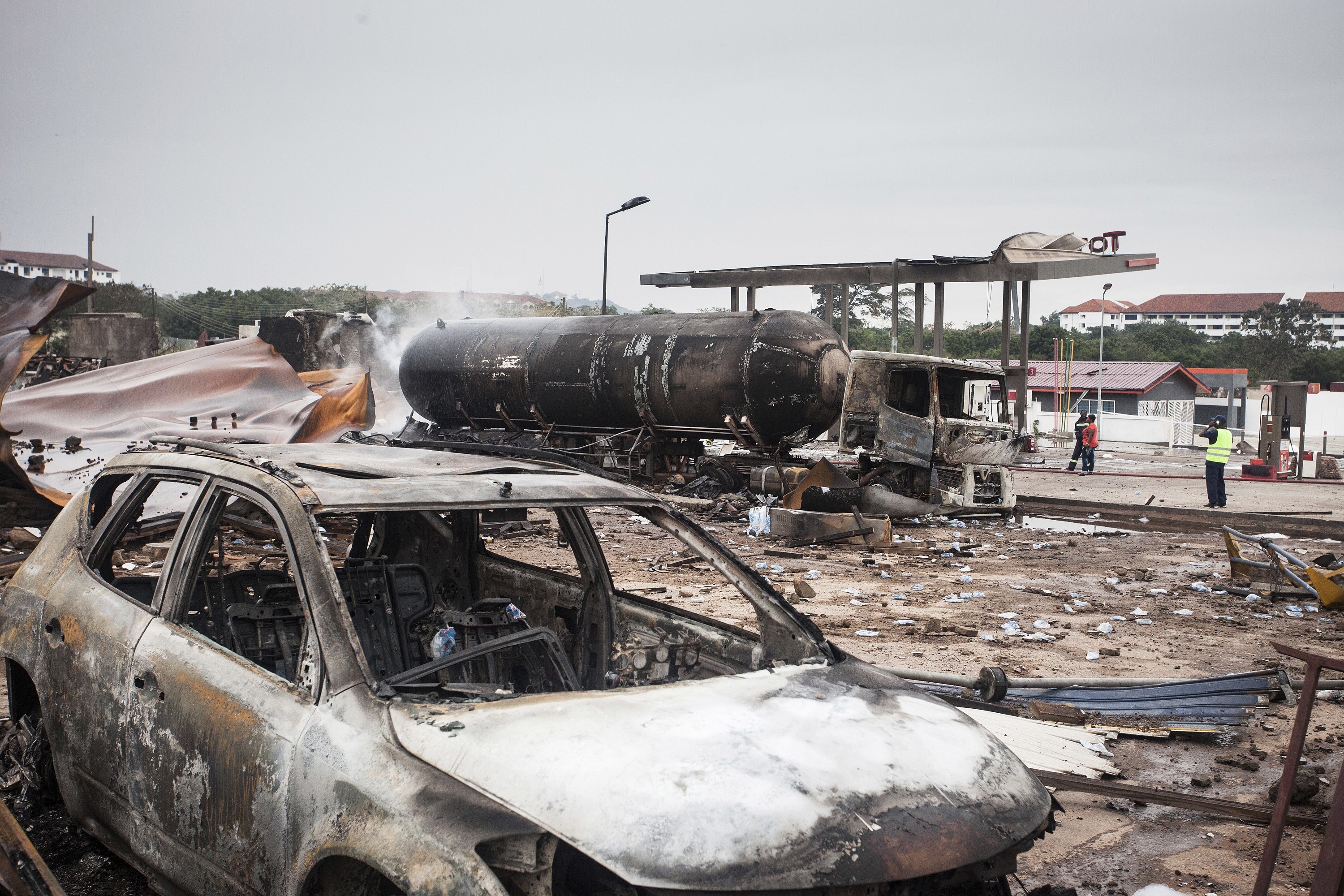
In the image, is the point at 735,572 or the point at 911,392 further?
the point at 911,392

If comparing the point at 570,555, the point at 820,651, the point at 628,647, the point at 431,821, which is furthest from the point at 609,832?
the point at 570,555

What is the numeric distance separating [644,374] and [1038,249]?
798cm

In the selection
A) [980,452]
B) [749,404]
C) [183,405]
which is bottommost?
[980,452]

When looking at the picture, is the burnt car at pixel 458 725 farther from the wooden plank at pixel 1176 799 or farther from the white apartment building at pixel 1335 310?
the white apartment building at pixel 1335 310

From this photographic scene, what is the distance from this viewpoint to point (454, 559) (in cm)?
444

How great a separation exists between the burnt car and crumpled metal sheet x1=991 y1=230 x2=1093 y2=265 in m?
15.5

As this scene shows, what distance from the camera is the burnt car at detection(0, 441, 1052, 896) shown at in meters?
2.11

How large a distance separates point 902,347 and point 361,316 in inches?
1702

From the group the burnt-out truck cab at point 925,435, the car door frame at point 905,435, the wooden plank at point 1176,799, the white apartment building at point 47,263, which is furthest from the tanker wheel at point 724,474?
the white apartment building at point 47,263

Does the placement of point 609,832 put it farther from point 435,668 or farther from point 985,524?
point 985,524

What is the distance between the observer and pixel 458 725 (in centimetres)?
235

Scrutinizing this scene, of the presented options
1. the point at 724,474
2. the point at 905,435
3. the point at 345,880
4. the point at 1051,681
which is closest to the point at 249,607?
the point at 345,880

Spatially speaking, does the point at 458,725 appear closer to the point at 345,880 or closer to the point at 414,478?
the point at 345,880

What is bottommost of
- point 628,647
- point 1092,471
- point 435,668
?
point 1092,471
